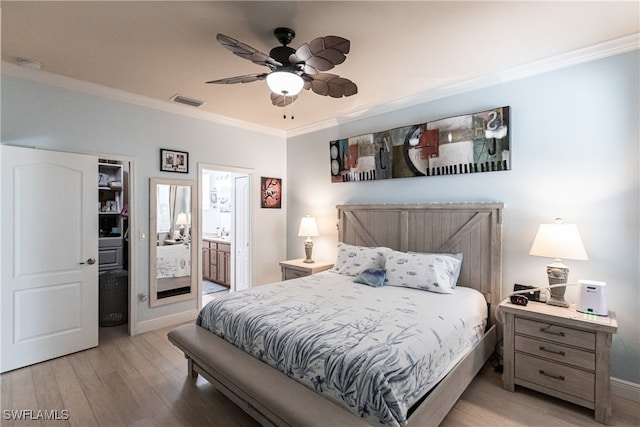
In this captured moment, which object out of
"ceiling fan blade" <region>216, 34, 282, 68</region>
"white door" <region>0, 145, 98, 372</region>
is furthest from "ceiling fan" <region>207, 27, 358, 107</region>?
"white door" <region>0, 145, 98, 372</region>

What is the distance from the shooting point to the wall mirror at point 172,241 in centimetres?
366

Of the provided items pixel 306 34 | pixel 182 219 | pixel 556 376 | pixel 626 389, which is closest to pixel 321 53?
pixel 306 34

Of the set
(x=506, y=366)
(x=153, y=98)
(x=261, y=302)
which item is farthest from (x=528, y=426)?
(x=153, y=98)

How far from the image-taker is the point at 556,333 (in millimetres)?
2242

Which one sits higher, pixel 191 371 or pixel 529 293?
pixel 529 293

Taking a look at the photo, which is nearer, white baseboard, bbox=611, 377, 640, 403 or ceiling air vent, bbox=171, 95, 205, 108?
white baseboard, bbox=611, 377, 640, 403

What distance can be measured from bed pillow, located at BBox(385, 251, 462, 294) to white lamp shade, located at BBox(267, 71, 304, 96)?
6.31 feet

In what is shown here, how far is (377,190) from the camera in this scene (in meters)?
3.91

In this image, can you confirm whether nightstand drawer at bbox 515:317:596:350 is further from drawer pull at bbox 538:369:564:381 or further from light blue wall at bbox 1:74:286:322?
light blue wall at bbox 1:74:286:322

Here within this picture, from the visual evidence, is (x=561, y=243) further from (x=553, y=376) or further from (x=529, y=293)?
(x=553, y=376)

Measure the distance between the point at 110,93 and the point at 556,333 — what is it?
15.5ft

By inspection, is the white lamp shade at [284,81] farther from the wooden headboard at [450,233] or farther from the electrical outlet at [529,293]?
the electrical outlet at [529,293]

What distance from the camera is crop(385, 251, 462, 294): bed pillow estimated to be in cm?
277

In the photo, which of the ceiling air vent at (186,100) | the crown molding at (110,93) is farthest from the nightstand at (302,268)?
the ceiling air vent at (186,100)
